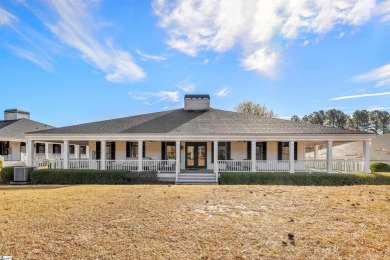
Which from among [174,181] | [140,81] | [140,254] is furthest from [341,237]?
[140,81]

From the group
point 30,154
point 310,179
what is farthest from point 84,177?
point 310,179

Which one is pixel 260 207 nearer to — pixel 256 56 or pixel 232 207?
pixel 232 207

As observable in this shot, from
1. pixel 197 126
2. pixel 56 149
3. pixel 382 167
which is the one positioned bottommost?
pixel 382 167

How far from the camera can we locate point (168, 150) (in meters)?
19.1

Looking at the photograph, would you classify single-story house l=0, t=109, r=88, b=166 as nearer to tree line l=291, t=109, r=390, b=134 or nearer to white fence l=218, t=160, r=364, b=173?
white fence l=218, t=160, r=364, b=173

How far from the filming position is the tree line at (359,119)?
74.9 m

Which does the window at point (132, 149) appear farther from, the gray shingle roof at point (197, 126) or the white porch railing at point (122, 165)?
the white porch railing at point (122, 165)

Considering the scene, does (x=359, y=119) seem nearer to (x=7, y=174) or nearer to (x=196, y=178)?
(x=196, y=178)

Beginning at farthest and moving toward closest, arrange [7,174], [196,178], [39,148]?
[39,148] → [7,174] → [196,178]

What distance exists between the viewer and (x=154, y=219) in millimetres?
5980

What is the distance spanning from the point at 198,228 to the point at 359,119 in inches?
3502

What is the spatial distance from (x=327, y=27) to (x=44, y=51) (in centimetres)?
1748

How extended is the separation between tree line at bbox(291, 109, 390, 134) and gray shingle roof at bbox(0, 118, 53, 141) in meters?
75.2

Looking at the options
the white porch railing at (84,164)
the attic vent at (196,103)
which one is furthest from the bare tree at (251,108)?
the white porch railing at (84,164)
